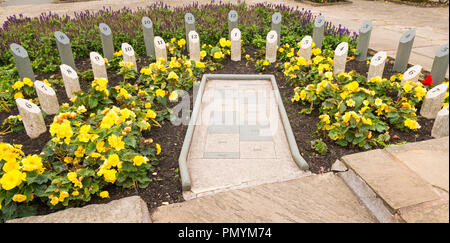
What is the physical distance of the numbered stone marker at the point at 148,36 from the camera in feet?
15.8

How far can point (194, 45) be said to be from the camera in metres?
4.77

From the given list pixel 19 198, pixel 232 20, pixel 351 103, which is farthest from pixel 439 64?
pixel 19 198

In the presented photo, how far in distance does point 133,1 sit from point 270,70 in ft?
27.2

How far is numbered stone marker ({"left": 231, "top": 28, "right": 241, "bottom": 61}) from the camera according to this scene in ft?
16.1

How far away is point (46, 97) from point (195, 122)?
1.64m

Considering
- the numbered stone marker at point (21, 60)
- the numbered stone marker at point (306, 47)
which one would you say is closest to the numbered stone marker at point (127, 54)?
the numbered stone marker at point (21, 60)

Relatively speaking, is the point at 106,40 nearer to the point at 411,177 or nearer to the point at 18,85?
the point at 18,85

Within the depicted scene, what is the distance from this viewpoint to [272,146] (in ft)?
10.0

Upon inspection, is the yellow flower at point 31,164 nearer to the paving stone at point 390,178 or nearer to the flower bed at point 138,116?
the flower bed at point 138,116

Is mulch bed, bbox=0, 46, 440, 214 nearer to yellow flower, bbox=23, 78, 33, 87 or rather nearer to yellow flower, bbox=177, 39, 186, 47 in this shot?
yellow flower, bbox=23, 78, 33, 87

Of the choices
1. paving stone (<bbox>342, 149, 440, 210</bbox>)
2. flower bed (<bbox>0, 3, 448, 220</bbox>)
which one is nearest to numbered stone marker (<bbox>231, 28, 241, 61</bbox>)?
flower bed (<bbox>0, 3, 448, 220</bbox>)

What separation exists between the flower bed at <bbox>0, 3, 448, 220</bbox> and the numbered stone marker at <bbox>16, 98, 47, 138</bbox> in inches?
2.9

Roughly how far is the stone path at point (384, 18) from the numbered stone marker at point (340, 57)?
1037 mm
